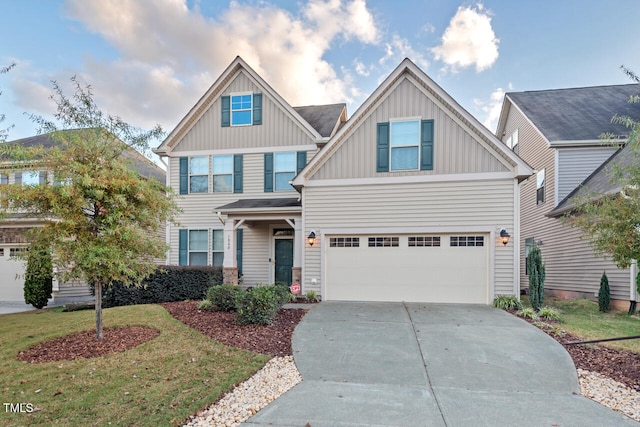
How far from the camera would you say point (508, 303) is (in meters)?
8.60

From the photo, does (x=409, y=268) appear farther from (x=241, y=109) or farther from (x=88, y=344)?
(x=241, y=109)

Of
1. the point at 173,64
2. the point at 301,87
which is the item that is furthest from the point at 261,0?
the point at 301,87

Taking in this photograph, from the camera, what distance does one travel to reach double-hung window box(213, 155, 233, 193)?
12312 millimetres

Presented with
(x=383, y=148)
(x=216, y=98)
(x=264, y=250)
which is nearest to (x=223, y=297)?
(x=264, y=250)

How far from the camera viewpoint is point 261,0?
450 inches

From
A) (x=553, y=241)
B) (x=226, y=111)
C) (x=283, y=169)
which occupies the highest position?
(x=226, y=111)

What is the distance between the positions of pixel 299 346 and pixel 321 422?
2.40 metres

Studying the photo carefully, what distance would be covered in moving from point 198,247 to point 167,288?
2540 millimetres

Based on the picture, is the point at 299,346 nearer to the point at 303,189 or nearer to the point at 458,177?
the point at 303,189

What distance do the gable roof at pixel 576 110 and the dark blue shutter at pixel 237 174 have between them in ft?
39.4

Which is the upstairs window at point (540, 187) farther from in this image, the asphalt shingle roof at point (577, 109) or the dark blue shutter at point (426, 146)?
the dark blue shutter at point (426, 146)

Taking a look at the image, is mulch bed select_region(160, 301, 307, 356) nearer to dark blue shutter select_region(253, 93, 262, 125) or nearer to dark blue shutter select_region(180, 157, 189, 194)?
dark blue shutter select_region(180, 157, 189, 194)

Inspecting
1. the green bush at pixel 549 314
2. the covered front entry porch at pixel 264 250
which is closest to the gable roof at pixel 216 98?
the covered front entry porch at pixel 264 250

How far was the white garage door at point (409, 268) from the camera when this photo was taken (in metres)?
9.17
